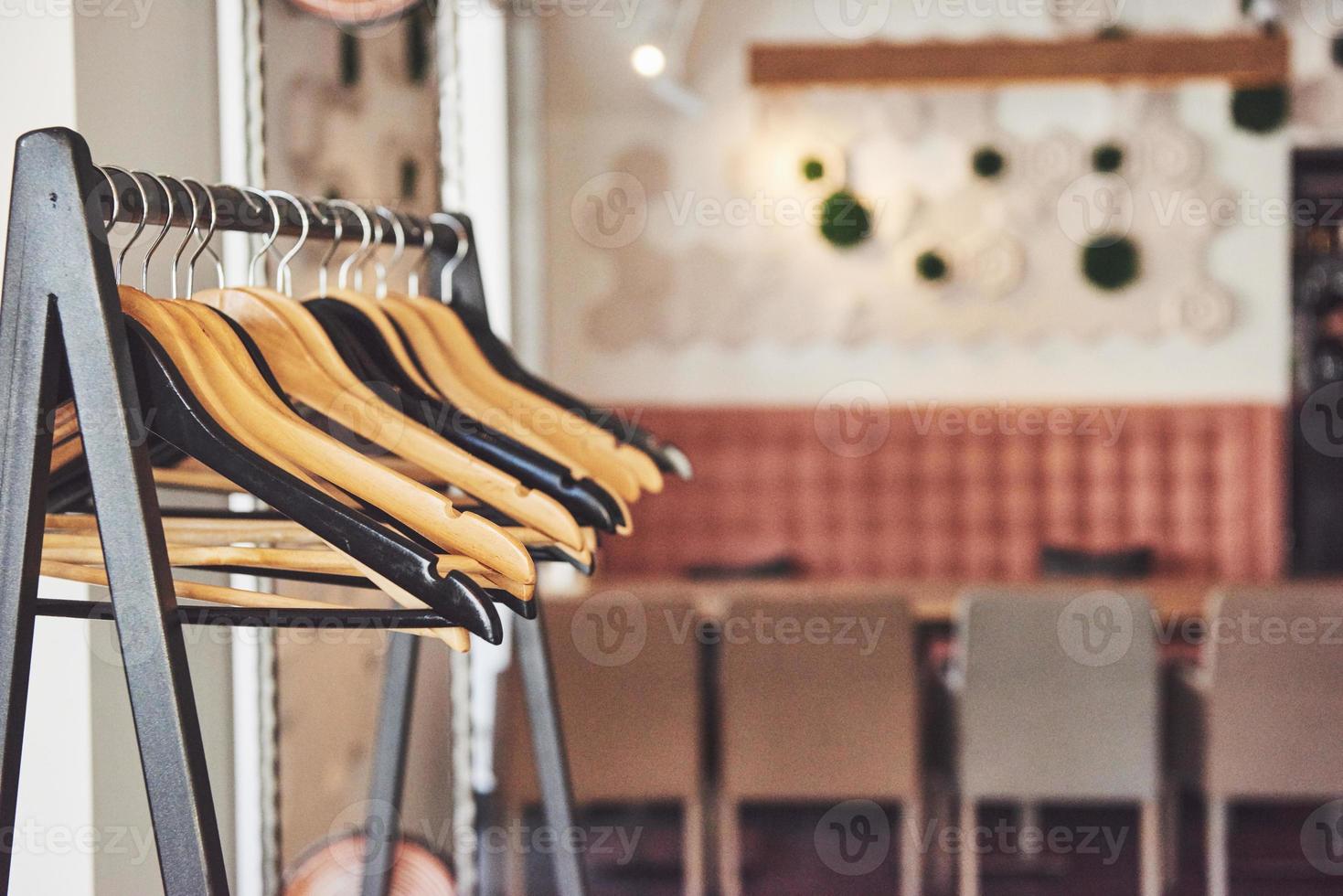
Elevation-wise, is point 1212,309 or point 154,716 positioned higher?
point 1212,309

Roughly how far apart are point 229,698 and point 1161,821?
268 cm

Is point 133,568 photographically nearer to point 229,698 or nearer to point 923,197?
point 229,698

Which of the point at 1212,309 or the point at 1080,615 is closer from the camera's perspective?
the point at 1080,615

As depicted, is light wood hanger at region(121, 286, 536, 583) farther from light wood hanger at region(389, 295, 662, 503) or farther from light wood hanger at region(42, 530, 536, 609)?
light wood hanger at region(389, 295, 662, 503)

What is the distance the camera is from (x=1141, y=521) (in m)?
4.91

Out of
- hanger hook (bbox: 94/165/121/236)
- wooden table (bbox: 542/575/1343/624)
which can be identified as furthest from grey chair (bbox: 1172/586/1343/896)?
hanger hook (bbox: 94/165/121/236)

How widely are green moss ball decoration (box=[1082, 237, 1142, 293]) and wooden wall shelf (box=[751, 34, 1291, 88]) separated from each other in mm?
575

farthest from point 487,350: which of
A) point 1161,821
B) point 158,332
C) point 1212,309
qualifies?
point 1212,309

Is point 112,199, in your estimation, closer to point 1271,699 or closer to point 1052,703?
point 1052,703

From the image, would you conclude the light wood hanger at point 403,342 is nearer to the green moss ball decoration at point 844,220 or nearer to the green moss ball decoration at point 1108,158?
the green moss ball decoration at point 844,220
